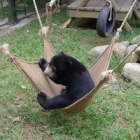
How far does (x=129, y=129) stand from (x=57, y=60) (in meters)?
0.98

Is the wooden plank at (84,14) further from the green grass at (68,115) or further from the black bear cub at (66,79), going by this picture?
the black bear cub at (66,79)

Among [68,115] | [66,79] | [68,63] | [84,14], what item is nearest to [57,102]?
[66,79]

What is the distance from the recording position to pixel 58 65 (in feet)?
8.22

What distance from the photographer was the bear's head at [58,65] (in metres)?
2.51

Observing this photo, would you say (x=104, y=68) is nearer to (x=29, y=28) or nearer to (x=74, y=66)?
(x=74, y=66)

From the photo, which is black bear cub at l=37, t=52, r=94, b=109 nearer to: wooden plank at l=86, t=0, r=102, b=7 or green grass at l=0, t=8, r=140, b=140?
green grass at l=0, t=8, r=140, b=140

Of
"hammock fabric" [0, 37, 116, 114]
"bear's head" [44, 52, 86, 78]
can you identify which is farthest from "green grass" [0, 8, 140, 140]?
"bear's head" [44, 52, 86, 78]

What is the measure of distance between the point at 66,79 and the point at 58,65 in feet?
0.59

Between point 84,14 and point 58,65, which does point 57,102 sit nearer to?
point 58,65

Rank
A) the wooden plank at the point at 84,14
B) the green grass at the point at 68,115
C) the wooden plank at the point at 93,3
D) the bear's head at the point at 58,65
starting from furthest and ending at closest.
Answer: the wooden plank at the point at 93,3
the wooden plank at the point at 84,14
the green grass at the point at 68,115
the bear's head at the point at 58,65

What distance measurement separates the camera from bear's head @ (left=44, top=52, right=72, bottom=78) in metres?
2.51

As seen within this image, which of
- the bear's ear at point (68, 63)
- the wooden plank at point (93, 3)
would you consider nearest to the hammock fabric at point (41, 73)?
the bear's ear at point (68, 63)

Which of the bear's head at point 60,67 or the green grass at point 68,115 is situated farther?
the green grass at point 68,115

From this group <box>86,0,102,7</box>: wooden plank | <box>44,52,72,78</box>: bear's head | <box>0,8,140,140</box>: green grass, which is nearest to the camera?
<box>44,52,72,78</box>: bear's head
